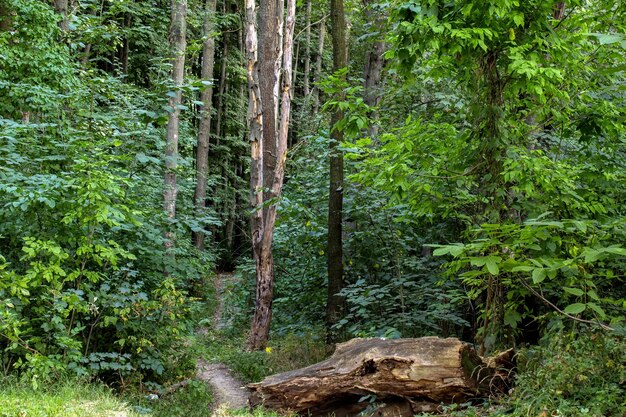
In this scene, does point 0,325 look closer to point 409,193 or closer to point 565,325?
point 409,193

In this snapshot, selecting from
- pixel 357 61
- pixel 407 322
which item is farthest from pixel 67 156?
pixel 357 61

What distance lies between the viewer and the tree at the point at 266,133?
443 inches

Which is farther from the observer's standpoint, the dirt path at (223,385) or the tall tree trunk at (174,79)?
the tall tree trunk at (174,79)

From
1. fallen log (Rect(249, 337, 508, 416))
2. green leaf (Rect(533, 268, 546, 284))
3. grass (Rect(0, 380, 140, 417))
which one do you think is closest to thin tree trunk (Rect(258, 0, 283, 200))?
fallen log (Rect(249, 337, 508, 416))

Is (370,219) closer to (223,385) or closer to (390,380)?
(223,385)

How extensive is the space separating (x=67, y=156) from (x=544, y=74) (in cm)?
642

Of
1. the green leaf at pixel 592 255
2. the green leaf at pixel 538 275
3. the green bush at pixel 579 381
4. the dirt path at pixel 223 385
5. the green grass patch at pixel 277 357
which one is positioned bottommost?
the dirt path at pixel 223 385

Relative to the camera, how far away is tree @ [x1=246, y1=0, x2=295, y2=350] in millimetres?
11258

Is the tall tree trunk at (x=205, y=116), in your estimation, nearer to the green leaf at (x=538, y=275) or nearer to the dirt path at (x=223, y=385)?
the dirt path at (x=223, y=385)

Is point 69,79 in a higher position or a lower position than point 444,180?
higher

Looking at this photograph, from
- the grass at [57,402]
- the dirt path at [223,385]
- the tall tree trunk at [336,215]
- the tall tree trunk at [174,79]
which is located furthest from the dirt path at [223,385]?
the tall tree trunk at [174,79]

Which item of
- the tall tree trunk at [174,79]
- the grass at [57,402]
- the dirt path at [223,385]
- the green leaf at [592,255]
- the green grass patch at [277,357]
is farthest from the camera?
the tall tree trunk at [174,79]

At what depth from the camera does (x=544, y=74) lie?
5305 millimetres

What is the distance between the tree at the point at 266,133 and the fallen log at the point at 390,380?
15.6 feet
